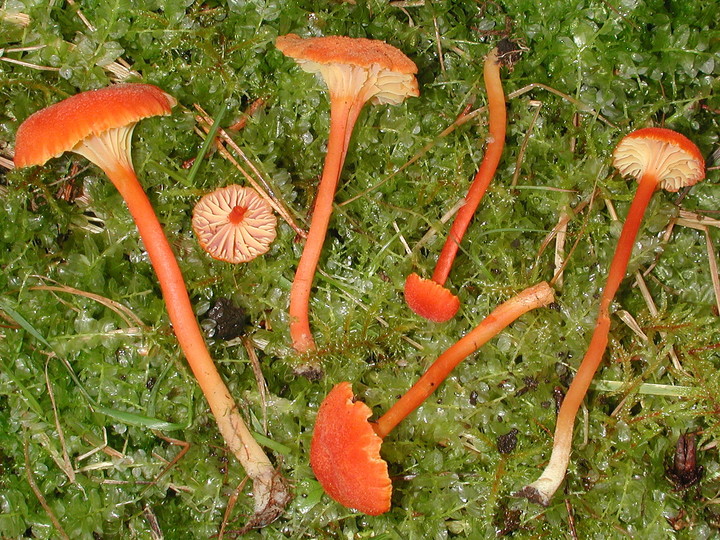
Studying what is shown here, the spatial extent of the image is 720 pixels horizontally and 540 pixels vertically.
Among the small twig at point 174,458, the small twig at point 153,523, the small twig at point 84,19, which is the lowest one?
the small twig at point 153,523

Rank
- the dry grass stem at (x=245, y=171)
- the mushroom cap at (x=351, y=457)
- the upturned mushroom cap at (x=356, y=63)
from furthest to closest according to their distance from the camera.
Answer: the dry grass stem at (x=245, y=171), the upturned mushroom cap at (x=356, y=63), the mushroom cap at (x=351, y=457)

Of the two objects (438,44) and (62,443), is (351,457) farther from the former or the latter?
(438,44)

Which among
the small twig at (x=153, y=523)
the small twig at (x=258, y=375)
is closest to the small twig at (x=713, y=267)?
the small twig at (x=258, y=375)

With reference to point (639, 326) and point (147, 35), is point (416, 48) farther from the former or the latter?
point (639, 326)

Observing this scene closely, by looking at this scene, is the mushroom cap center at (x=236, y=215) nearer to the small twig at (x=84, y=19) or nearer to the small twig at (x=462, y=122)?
the small twig at (x=462, y=122)

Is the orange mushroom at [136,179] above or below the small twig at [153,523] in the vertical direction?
above

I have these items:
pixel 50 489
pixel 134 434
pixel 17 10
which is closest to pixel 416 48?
pixel 17 10

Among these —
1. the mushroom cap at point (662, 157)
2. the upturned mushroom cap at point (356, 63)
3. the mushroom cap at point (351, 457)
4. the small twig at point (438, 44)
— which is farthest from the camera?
the small twig at point (438, 44)
